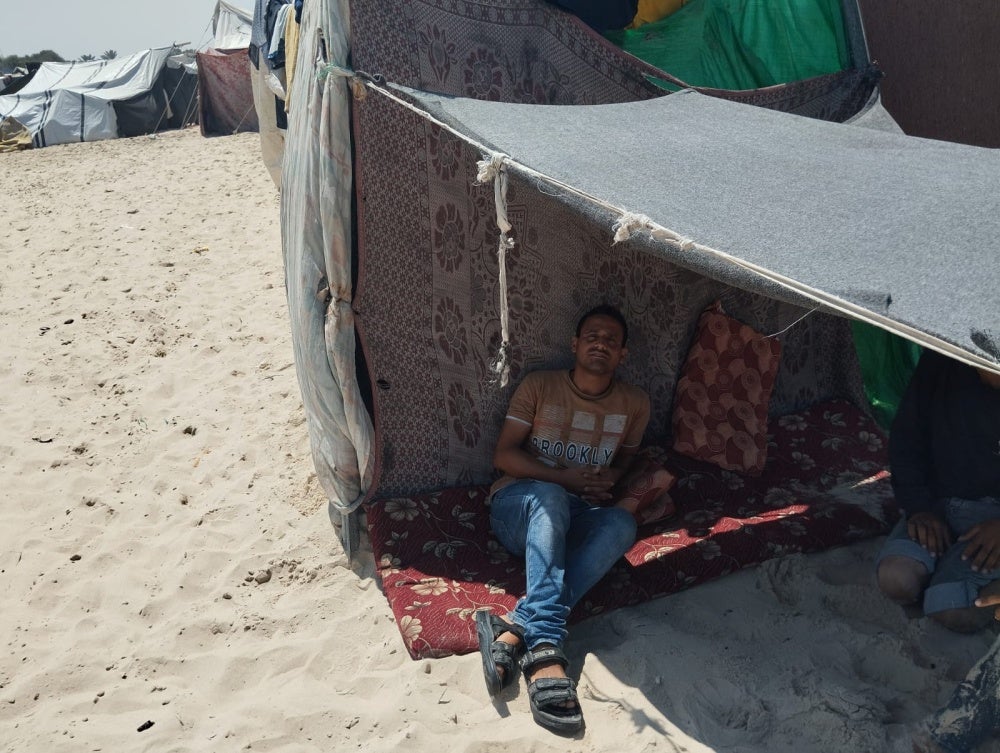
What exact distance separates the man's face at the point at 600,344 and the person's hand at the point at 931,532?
3.67 feet

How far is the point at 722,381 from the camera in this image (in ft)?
12.7

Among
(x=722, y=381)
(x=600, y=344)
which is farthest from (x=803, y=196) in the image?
(x=722, y=381)

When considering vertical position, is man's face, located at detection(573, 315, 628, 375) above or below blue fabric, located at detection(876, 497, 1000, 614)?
above

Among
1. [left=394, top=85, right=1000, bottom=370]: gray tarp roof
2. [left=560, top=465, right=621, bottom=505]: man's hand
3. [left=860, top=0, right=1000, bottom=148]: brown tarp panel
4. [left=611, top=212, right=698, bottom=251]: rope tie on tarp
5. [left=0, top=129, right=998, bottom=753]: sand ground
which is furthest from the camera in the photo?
[left=860, top=0, right=1000, bottom=148]: brown tarp panel

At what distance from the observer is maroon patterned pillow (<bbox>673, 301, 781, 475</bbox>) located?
12.5 ft

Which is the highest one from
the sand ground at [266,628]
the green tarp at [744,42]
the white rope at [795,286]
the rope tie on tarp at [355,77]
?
the green tarp at [744,42]

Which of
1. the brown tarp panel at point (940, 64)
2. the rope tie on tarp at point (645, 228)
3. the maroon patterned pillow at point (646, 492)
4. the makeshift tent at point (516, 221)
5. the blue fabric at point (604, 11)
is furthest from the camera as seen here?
the brown tarp panel at point (940, 64)

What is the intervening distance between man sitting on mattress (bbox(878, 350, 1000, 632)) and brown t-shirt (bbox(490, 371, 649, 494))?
3.12 feet

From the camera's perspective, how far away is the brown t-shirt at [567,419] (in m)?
3.23

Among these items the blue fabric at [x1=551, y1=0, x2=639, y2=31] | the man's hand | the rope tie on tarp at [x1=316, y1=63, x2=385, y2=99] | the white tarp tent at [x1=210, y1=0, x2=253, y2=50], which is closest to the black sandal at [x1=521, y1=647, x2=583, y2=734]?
the man's hand

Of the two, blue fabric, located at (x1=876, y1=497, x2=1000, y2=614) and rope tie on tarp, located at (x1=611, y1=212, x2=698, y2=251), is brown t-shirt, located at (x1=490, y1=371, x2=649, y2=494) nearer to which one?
blue fabric, located at (x1=876, y1=497, x2=1000, y2=614)

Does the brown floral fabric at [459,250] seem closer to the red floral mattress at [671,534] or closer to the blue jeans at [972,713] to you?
the red floral mattress at [671,534]

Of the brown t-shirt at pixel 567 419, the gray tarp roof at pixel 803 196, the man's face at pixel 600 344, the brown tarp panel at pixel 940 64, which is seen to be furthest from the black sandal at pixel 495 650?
the brown tarp panel at pixel 940 64

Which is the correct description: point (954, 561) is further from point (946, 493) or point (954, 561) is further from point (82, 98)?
point (82, 98)
